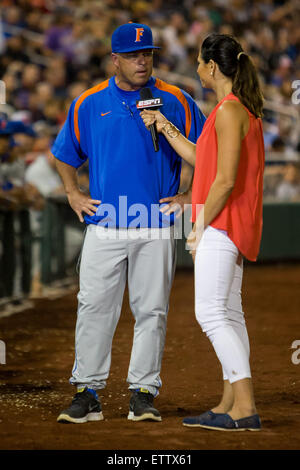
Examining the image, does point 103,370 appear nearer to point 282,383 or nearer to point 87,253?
point 87,253

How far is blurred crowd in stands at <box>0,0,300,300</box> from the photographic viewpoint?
15.2m

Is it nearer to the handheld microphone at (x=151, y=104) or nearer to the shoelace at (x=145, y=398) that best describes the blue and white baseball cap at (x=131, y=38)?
the handheld microphone at (x=151, y=104)

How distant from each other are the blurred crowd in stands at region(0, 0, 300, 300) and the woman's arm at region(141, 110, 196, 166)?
715 centimetres

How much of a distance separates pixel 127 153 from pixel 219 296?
3.49ft

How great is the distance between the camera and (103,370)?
207 inches

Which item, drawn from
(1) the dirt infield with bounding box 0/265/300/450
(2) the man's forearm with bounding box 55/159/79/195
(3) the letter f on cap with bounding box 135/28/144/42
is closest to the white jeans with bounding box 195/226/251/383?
(1) the dirt infield with bounding box 0/265/300/450

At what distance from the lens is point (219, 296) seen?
4.72 m

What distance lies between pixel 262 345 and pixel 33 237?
5.03 metres

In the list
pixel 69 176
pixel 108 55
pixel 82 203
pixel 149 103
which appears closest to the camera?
pixel 149 103

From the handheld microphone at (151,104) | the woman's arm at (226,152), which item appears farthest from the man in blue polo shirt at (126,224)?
the woman's arm at (226,152)

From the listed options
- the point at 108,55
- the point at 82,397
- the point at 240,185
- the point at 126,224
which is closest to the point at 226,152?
the point at 240,185

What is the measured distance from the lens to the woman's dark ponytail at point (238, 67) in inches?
186

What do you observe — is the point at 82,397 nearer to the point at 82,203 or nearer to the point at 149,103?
the point at 82,203

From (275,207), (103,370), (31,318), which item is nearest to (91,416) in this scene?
(103,370)
